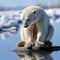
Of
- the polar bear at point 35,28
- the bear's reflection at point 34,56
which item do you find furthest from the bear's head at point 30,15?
the bear's reflection at point 34,56

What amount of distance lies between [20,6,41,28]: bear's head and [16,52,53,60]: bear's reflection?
176 millimetres

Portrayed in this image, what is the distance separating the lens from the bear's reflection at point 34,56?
2.38 meters

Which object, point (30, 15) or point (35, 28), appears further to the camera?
point (35, 28)

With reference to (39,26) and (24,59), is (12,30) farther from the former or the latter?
(24,59)

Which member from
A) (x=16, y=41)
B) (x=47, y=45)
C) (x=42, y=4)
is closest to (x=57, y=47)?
(x=47, y=45)

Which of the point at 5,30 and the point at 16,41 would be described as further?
the point at 5,30

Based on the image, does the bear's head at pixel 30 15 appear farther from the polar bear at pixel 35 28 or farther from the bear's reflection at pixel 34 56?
the bear's reflection at pixel 34 56

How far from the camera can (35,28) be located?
104 inches

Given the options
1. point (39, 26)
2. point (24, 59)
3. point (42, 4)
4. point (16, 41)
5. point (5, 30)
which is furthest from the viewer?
point (42, 4)

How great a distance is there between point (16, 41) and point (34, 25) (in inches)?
9.8

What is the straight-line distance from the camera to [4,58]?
94.7 inches

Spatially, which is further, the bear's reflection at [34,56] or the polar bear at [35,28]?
the polar bear at [35,28]

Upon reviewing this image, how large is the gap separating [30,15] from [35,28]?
7.1 inches

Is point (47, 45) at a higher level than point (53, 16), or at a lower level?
higher
